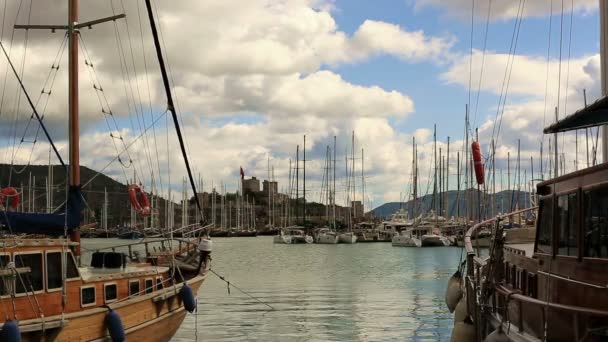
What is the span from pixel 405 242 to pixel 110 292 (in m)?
96.6

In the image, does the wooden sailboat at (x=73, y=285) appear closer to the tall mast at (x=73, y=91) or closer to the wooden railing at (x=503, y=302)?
the tall mast at (x=73, y=91)

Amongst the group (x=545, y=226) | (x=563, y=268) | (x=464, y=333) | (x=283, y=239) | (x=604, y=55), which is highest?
(x=604, y=55)

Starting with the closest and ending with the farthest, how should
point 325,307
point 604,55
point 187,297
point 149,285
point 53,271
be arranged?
point 53,271 → point 149,285 → point 604,55 → point 187,297 → point 325,307

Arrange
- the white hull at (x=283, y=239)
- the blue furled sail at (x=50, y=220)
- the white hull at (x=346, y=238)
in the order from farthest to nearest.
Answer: the white hull at (x=283, y=239) < the white hull at (x=346, y=238) < the blue furled sail at (x=50, y=220)

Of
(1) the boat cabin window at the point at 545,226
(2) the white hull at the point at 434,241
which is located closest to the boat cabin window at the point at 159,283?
(1) the boat cabin window at the point at 545,226

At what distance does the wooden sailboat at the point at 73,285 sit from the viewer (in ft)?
50.7

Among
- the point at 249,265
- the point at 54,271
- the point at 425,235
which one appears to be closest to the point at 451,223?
the point at 425,235

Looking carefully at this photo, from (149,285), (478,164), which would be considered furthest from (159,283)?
(478,164)

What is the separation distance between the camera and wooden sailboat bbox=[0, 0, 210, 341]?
15461mm

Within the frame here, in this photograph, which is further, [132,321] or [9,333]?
[132,321]

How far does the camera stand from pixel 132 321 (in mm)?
18984

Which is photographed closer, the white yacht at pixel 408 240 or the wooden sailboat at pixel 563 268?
the wooden sailboat at pixel 563 268

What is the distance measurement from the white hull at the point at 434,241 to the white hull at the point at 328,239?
2074cm

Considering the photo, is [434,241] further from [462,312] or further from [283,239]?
[462,312]
